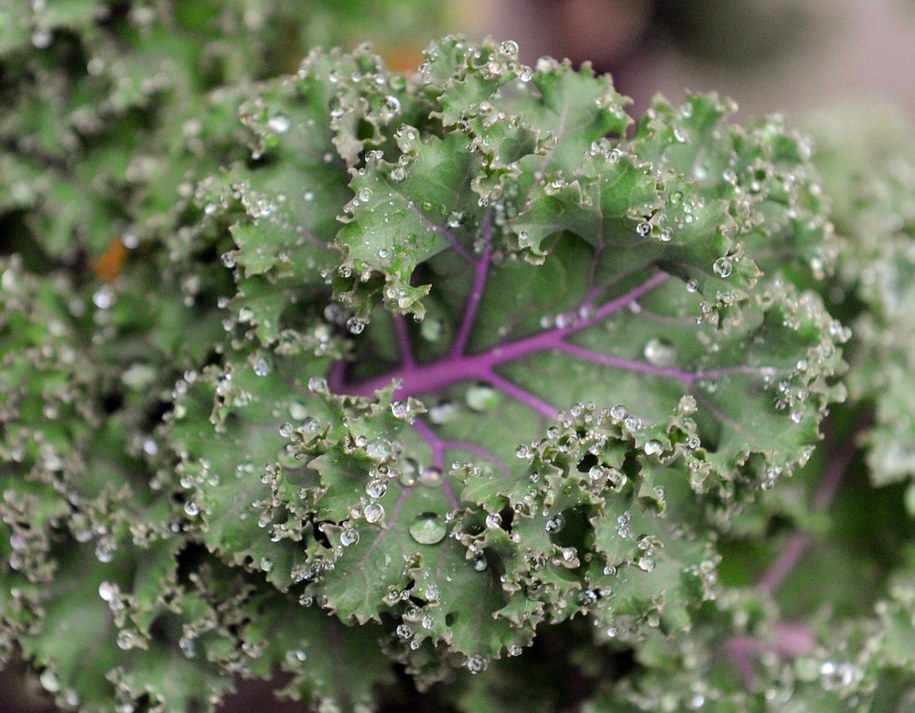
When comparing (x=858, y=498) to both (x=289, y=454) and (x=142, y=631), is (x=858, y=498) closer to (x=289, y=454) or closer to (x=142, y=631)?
(x=289, y=454)

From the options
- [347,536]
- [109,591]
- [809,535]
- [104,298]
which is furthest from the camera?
[809,535]

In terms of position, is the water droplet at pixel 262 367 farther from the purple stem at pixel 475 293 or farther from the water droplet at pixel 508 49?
the water droplet at pixel 508 49

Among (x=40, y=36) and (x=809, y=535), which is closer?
(x=40, y=36)

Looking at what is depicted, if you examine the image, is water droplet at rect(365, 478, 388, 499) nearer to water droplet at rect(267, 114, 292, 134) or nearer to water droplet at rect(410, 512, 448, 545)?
water droplet at rect(410, 512, 448, 545)

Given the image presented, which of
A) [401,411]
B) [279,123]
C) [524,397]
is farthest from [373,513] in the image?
[279,123]

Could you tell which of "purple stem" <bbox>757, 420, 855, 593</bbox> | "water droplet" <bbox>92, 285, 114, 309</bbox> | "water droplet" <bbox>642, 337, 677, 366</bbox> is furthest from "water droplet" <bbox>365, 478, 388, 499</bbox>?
"purple stem" <bbox>757, 420, 855, 593</bbox>

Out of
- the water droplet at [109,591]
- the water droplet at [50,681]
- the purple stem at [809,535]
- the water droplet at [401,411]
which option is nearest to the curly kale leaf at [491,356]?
the water droplet at [401,411]

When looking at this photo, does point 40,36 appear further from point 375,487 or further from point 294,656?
point 294,656
